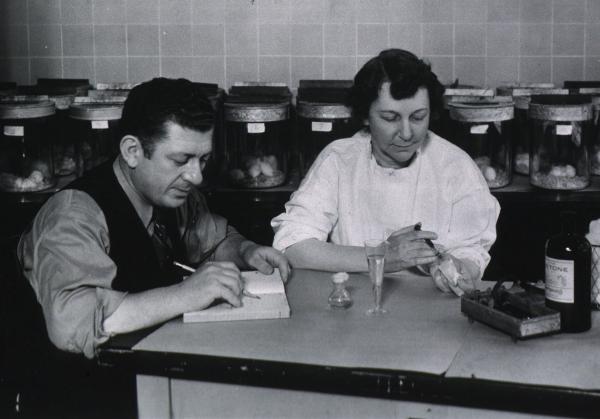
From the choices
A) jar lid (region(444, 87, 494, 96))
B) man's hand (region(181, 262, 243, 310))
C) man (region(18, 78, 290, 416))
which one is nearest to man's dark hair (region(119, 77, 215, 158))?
man (region(18, 78, 290, 416))

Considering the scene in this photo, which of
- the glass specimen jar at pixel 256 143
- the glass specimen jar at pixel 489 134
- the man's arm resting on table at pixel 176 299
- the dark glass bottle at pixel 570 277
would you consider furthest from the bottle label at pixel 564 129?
the man's arm resting on table at pixel 176 299

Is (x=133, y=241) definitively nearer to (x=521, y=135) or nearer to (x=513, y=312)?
(x=513, y=312)

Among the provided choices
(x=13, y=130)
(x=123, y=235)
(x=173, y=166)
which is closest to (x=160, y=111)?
(x=173, y=166)

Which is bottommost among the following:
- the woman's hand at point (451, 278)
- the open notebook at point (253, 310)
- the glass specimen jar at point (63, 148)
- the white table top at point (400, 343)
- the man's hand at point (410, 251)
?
the white table top at point (400, 343)

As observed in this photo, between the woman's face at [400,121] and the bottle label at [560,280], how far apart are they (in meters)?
0.89

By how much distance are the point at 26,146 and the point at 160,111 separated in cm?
178

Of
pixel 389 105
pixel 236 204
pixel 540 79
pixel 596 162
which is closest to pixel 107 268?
pixel 389 105

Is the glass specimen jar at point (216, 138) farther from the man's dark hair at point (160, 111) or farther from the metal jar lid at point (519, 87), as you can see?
the man's dark hair at point (160, 111)

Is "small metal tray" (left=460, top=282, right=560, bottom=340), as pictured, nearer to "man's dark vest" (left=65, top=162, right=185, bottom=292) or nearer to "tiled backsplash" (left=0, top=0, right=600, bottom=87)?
"man's dark vest" (left=65, top=162, right=185, bottom=292)

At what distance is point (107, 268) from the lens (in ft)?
6.86

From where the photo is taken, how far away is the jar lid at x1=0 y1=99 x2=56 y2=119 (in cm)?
366

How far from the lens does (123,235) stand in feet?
7.38

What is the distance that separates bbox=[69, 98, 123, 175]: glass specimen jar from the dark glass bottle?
2263 millimetres

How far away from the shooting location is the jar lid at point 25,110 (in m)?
3.66
